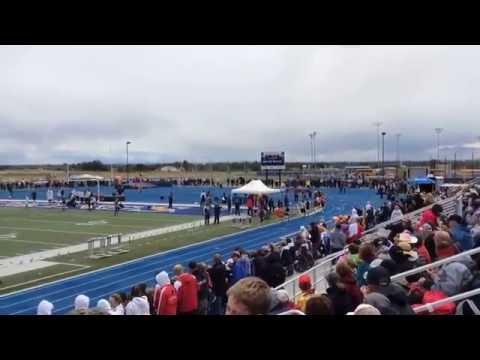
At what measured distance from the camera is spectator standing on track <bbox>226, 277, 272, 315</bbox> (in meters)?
2.86

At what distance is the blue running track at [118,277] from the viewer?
11578 mm

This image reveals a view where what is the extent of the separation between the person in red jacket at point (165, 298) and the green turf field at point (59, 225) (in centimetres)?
1266

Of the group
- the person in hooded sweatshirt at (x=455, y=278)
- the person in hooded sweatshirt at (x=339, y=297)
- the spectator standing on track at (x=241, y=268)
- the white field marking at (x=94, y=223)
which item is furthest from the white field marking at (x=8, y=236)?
the person in hooded sweatshirt at (x=455, y=278)

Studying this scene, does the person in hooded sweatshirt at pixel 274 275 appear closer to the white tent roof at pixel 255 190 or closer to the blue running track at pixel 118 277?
the blue running track at pixel 118 277

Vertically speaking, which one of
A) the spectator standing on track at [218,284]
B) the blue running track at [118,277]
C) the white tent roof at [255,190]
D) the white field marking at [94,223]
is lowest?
the blue running track at [118,277]

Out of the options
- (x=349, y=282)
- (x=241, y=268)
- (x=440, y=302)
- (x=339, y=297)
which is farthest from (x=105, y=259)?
(x=440, y=302)

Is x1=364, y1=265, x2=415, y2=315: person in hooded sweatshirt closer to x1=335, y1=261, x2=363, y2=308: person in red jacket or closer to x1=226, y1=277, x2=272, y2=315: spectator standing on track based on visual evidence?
x1=335, y1=261, x2=363, y2=308: person in red jacket

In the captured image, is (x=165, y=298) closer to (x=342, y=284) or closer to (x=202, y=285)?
(x=202, y=285)

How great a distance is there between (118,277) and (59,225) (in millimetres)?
12913

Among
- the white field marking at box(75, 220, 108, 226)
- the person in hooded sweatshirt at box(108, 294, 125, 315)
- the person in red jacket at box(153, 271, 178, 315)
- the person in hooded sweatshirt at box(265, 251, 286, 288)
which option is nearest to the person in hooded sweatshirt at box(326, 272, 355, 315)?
the person in red jacket at box(153, 271, 178, 315)

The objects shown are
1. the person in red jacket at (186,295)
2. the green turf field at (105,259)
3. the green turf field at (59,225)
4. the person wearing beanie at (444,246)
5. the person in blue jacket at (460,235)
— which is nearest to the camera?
the person wearing beanie at (444,246)
